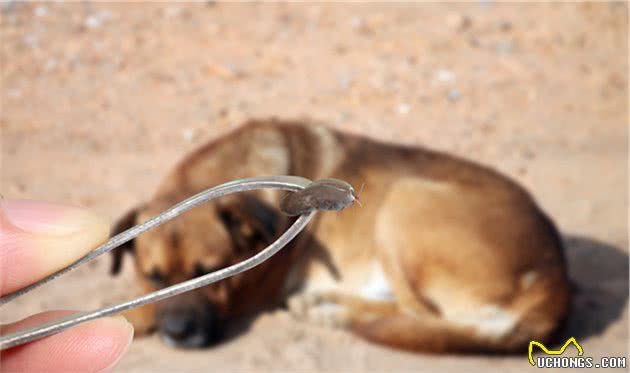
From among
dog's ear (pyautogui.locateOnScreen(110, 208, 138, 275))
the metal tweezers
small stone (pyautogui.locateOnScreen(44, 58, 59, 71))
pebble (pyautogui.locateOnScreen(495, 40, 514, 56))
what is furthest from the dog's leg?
small stone (pyautogui.locateOnScreen(44, 58, 59, 71))

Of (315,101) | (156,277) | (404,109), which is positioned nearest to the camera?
(156,277)

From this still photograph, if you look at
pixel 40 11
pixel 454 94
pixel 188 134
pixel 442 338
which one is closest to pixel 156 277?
pixel 442 338

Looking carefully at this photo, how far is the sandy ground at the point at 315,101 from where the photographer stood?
467 centimetres

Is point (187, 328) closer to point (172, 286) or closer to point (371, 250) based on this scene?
point (371, 250)

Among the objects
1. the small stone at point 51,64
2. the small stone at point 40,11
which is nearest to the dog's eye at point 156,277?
the small stone at point 51,64

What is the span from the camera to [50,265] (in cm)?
148

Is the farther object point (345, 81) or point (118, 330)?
point (345, 81)

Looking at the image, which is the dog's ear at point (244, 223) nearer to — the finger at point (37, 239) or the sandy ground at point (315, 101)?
the sandy ground at point (315, 101)

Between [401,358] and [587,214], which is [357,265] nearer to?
[401,358]

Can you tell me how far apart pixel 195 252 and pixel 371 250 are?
101 cm

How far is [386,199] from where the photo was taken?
16.0ft

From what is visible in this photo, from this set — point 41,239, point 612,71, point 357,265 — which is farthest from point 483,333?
point 612,71

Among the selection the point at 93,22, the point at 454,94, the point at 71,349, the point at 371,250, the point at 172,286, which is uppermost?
the point at 172,286

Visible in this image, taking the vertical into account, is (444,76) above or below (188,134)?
above
